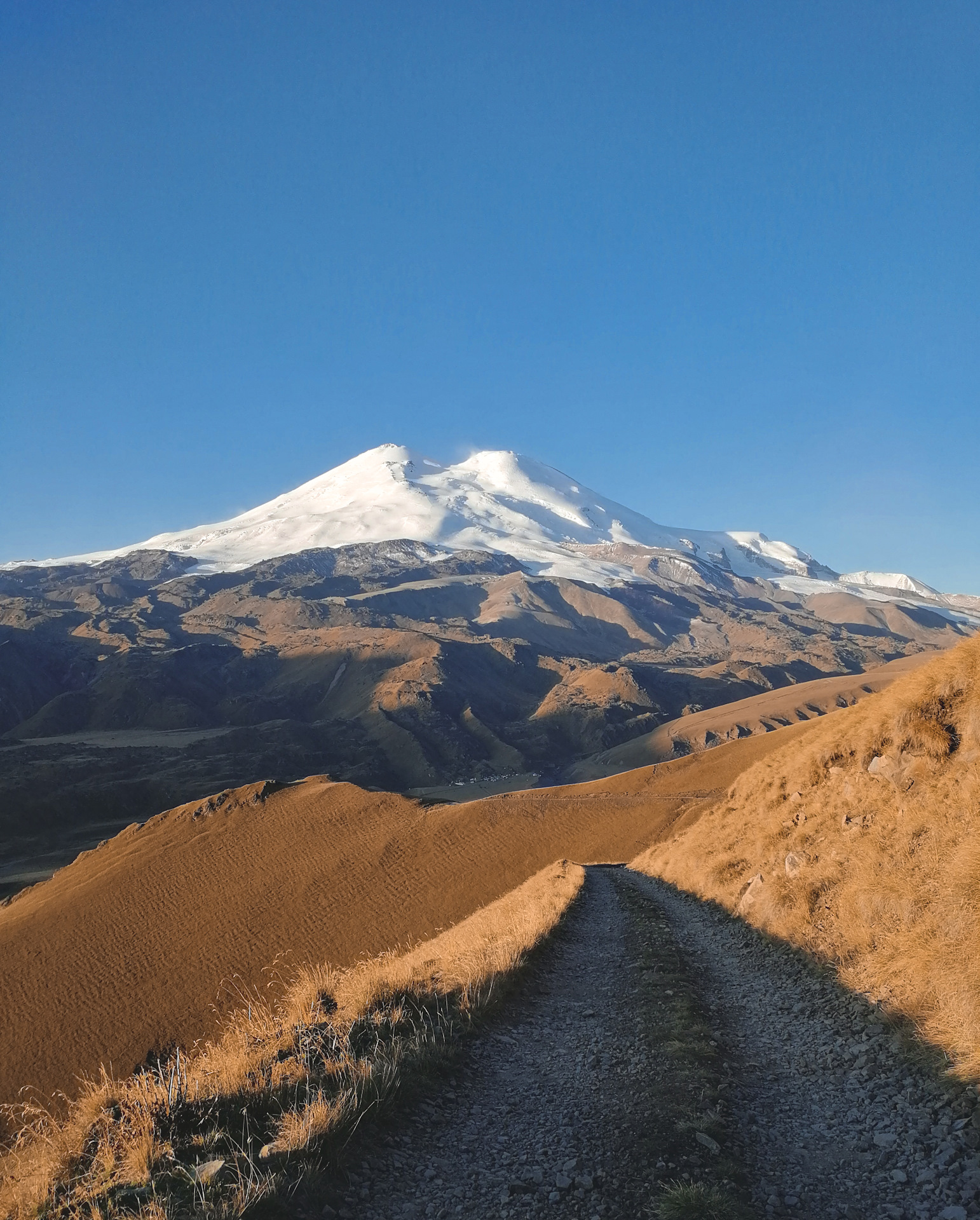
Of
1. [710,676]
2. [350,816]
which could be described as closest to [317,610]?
[710,676]

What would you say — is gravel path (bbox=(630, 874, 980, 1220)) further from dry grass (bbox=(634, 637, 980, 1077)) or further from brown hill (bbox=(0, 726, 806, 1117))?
brown hill (bbox=(0, 726, 806, 1117))

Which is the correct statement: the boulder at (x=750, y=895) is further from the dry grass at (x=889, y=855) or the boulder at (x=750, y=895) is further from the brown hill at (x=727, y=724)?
the brown hill at (x=727, y=724)

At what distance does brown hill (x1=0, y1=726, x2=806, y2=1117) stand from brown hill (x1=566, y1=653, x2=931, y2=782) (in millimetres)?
45926

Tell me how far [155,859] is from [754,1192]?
3595cm

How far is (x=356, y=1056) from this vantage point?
6.36 meters

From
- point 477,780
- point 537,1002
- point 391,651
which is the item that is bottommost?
point 477,780

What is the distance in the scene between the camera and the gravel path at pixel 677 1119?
460 centimetres

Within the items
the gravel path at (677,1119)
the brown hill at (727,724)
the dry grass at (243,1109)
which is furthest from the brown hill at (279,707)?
the gravel path at (677,1119)

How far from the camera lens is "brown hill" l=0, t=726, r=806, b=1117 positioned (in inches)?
928

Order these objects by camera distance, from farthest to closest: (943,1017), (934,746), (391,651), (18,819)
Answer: (391,651), (18,819), (934,746), (943,1017)

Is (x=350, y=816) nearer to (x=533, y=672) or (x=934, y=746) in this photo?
(x=934, y=746)

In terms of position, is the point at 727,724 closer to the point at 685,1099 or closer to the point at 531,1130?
the point at 685,1099

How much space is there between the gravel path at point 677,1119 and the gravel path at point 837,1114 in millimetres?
14

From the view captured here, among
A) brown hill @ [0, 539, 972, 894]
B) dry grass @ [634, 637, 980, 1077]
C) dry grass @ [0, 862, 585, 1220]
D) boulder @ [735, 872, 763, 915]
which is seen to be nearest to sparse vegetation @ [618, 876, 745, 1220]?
dry grass @ [634, 637, 980, 1077]
